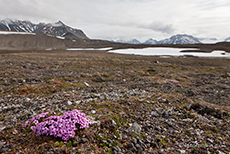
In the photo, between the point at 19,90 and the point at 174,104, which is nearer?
the point at 174,104

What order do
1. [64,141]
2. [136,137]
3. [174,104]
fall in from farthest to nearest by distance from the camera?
[174,104] < [136,137] < [64,141]

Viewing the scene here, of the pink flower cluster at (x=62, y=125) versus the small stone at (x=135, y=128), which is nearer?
the pink flower cluster at (x=62, y=125)

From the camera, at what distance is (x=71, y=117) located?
5.66 m

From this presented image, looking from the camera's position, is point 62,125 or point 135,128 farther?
point 135,128

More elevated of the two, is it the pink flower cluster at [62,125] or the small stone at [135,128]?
the pink flower cluster at [62,125]

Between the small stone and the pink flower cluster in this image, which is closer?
the pink flower cluster

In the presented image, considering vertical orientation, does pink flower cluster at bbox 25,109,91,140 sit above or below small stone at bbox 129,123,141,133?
above

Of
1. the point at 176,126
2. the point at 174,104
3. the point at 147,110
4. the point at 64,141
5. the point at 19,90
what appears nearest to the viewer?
the point at 64,141

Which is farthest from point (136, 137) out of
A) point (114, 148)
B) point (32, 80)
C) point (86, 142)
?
point (32, 80)

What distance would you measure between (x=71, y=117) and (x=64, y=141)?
3.13 ft

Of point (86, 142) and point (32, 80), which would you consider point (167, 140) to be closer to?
point (86, 142)

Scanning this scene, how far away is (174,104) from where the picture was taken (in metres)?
10.2

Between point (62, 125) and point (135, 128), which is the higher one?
point (62, 125)

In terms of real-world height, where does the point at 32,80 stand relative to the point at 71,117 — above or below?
below
